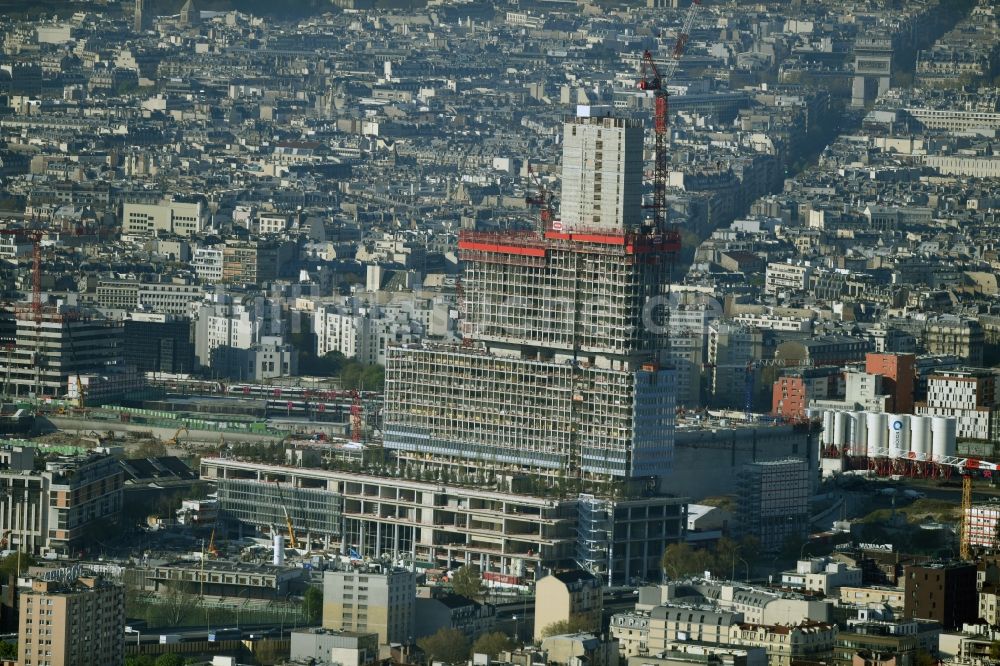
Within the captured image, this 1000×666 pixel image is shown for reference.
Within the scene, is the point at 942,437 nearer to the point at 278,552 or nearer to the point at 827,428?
the point at 827,428

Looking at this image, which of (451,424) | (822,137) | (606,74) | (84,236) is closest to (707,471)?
(451,424)

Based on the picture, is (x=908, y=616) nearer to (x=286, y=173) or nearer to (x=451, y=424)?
(x=451, y=424)

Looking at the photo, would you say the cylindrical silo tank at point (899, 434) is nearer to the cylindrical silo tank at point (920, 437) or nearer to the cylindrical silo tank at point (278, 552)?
the cylindrical silo tank at point (920, 437)

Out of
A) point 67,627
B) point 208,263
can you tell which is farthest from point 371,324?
point 67,627

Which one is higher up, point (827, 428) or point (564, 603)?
point (827, 428)

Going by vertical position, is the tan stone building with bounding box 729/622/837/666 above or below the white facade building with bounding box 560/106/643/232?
below

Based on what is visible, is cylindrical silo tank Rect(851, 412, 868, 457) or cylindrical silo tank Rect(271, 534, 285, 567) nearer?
cylindrical silo tank Rect(271, 534, 285, 567)

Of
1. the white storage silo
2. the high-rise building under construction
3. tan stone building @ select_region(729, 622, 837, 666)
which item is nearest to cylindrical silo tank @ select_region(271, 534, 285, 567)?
the high-rise building under construction

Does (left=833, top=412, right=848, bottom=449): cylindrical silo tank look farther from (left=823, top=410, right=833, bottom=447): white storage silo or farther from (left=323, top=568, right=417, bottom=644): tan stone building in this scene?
(left=323, top=568, right=417, bottom=644): tan stone building
